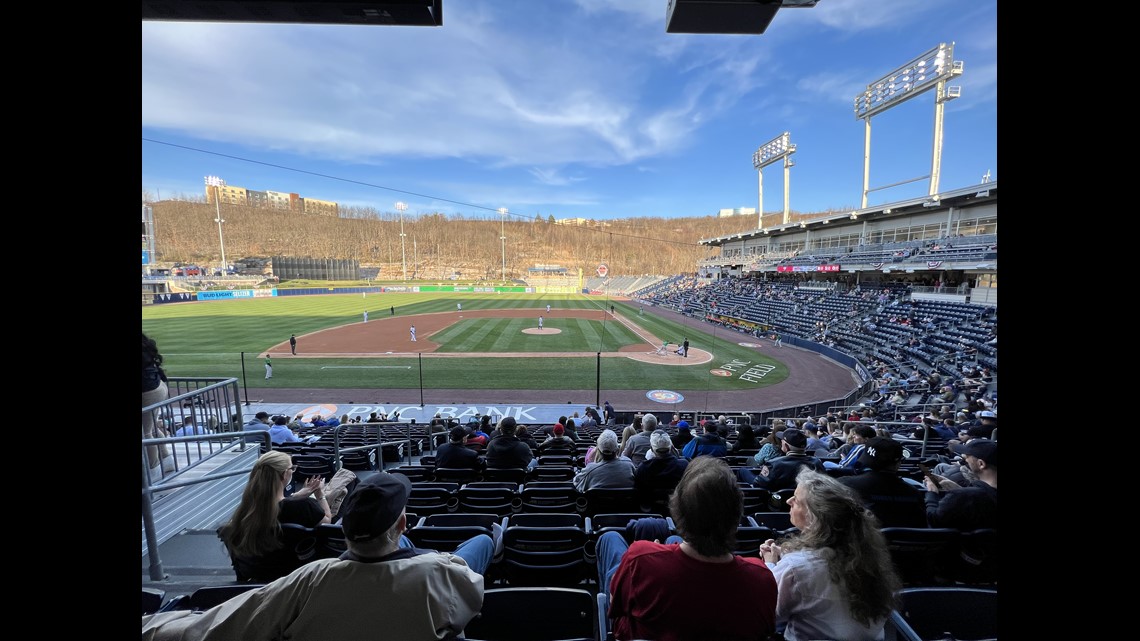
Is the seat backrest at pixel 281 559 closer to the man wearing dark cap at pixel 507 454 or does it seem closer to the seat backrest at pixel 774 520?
the man wearing dark cap at pixel 507 454

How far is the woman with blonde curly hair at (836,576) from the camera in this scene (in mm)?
2252

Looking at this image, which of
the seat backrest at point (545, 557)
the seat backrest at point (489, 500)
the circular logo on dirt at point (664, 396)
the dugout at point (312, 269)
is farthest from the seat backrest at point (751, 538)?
the dugout at point (312, 269)

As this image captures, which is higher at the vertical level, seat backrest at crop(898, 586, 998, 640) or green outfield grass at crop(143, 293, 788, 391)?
seat backrest at crop(898, 586, 998, 640)

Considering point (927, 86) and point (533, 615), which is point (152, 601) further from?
point (927, 86)

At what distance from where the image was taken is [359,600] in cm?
202

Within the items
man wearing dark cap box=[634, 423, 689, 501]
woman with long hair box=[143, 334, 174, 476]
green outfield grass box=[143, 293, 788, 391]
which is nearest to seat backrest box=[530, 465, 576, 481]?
man wearing dark cap box=[634, 423, 689, 501]

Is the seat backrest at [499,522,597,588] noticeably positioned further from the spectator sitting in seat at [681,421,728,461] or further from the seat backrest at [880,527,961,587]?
the spectator sitting in seat at [681,421,728,461]

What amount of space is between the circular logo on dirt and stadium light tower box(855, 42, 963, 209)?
109 ft

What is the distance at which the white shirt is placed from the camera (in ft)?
7.43

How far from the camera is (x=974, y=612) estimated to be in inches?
102

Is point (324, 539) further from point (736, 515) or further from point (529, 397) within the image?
point (529, 397)

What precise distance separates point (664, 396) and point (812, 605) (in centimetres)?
1702
